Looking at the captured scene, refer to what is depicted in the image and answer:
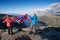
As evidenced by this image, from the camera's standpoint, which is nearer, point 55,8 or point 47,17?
point 47,17

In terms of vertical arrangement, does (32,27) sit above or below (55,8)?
below

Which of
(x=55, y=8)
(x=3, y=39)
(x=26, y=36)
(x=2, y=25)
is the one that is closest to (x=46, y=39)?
(x=26, y=36)

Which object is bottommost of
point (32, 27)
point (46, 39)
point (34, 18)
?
point (46, 39)

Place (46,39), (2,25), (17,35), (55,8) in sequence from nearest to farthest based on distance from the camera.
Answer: (46,39) → (17,35) → (2,25) → (55,8)

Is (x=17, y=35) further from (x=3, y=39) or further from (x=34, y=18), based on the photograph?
(x=34, y=18)

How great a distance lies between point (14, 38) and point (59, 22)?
14.8 metres

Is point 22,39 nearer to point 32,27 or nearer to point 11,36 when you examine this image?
point 11,36

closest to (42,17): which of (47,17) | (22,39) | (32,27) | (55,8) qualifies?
(47,17)

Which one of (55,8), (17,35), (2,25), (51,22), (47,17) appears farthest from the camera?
(55,8)

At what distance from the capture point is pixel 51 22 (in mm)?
23938

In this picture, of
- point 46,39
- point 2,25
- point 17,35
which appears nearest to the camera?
point 46,39

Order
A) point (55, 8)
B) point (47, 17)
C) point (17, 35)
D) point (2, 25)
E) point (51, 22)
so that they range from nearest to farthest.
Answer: point (17, 35) < point (2, 25) < point (51, 22) < point (47, 17) < point (55, 8)

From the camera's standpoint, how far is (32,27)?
12.5 metres

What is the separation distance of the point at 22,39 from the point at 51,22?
13747 mm
